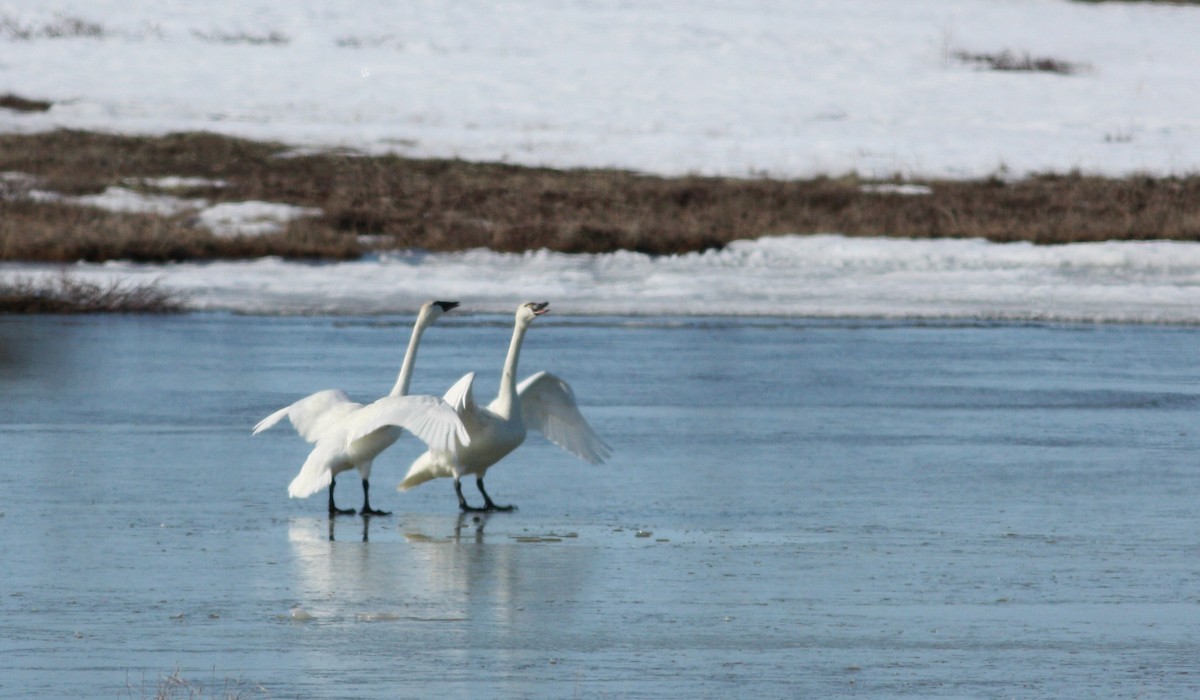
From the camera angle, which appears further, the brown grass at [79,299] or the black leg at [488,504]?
the brown grass at [79,299]

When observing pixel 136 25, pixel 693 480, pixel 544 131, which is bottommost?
pixel 693 480

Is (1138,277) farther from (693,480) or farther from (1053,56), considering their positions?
(1053,56)

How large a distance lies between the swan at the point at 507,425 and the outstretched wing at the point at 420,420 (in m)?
0.09

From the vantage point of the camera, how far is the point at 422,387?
37.9 feet

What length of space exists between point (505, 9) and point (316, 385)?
33754mm

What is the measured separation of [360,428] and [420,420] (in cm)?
28

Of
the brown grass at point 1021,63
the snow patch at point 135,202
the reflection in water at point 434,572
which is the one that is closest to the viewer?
the reflection in water at point 434,572

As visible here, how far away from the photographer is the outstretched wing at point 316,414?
7832mm

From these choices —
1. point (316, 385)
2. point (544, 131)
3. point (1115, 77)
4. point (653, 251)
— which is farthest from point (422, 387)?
point (1115, 77)

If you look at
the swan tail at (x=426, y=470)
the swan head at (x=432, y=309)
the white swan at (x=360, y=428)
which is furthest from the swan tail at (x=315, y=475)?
the swan head at (x=432, y=309)

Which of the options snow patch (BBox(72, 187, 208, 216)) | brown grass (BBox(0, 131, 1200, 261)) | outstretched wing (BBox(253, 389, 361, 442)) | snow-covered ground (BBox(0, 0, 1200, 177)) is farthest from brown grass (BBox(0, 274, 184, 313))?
snow-covered ground (BBox(0, 0, 1200, 177))

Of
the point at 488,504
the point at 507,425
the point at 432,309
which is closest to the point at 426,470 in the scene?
the point at 488,504

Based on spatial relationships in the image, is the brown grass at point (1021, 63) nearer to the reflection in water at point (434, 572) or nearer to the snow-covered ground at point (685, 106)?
the snow-covered ground at point (685, 106)

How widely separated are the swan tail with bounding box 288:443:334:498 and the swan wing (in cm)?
57
